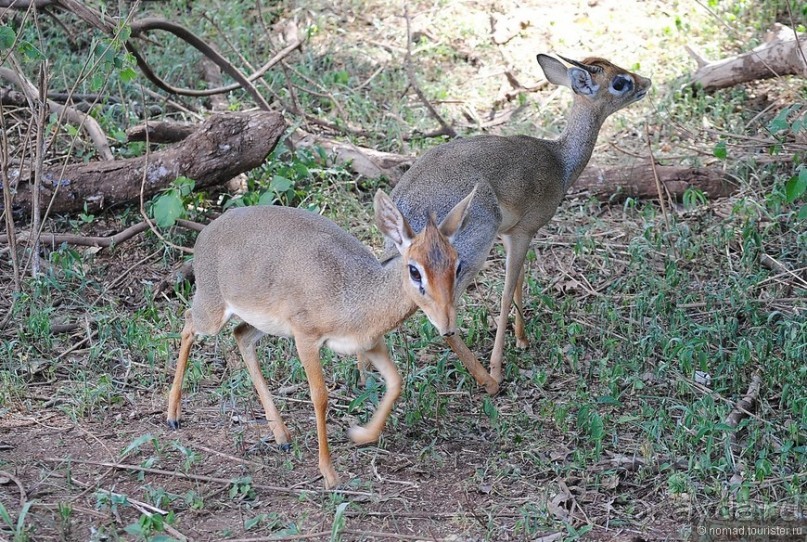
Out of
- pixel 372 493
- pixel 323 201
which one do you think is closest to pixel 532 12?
pixel 323 201

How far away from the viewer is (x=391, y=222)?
15.4ft

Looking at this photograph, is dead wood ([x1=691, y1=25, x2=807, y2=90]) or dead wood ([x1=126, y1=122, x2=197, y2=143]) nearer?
dead wood ([x1=126, y1=122, x2=197, y2=143])

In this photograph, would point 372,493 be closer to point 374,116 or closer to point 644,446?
point 644,446

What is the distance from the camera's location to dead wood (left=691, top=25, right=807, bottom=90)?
323 inches

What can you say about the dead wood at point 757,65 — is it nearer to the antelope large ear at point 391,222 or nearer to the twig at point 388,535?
the antelope large ear at point 391,222

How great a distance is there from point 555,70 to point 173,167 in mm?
2687

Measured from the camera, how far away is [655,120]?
8.69 m

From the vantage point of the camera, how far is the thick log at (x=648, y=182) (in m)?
7.60

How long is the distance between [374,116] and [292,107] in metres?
0.74

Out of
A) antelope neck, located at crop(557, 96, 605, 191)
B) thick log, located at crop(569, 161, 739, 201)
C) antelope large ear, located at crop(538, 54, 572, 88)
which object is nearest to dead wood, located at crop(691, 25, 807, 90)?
thick log, located at crop(569, 161, 739, 201)

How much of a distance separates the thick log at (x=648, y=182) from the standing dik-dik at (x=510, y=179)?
0.98 metres

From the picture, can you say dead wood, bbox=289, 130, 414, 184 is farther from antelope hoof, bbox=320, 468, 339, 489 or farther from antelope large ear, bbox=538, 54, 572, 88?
antelope hoof, bbox=320, 468, 339, 489

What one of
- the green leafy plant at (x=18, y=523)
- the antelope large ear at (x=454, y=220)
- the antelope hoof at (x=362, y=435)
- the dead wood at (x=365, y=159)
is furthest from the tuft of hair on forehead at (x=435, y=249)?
the dead wood at (x=365, y=159)

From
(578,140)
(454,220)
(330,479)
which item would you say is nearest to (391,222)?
(454,220)
